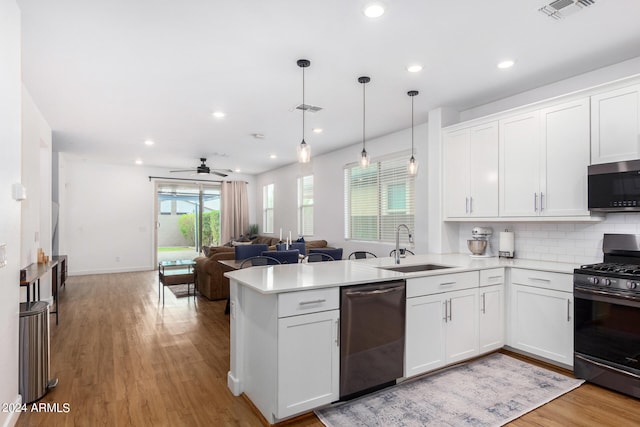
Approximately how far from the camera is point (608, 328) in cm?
270

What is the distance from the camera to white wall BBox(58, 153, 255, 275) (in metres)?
8.39

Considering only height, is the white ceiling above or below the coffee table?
above

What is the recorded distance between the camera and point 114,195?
29.1 feet

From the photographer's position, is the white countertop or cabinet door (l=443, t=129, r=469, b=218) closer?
the white countertop

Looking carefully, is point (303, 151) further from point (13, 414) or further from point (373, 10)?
point (13, 414)

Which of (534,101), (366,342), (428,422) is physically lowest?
(428,422)

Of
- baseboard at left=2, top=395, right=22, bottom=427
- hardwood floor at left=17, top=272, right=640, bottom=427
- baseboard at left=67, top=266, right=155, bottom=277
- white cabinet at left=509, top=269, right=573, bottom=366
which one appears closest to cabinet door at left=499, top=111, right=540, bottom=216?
white cabinet at left=509, top=269, right=573, bottom=366

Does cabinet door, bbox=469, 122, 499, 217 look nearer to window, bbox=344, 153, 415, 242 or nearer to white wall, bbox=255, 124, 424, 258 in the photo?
white wall, bbox=255, 124, 424, 258

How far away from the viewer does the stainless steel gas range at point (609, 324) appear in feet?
8.41

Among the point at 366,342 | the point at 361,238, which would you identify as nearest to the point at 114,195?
the point at 361,238

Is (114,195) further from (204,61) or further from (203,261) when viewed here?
(204,61)

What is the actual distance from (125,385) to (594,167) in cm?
428

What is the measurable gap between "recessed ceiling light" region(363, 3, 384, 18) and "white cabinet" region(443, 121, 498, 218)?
7.03ft

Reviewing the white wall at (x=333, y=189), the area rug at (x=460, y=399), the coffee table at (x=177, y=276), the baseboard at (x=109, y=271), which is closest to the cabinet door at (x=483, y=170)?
the white wall at (x=333, y=189)
